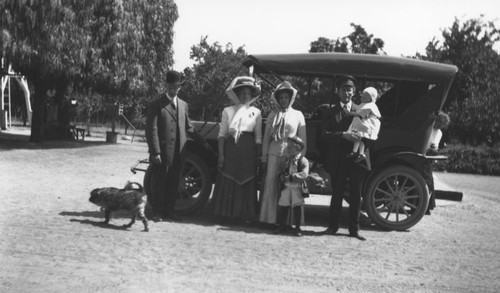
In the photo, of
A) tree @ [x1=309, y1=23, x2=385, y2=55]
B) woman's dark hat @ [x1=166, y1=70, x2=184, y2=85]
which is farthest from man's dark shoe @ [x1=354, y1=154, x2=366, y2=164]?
tree @ [x1=309, y1=23, x2=385, y2=55]

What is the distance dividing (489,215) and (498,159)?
12.1 meters

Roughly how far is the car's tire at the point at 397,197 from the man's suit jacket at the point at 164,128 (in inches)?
105

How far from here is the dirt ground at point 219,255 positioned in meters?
4.50

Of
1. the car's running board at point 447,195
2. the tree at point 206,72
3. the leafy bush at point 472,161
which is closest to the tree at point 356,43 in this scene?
the tree at point 206,72

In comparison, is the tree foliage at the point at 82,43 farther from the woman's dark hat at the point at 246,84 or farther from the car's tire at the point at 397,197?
the car's tire at the point at 397,197

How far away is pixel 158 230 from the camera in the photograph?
21.6 feet

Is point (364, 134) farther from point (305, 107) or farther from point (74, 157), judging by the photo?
point (74, 157)

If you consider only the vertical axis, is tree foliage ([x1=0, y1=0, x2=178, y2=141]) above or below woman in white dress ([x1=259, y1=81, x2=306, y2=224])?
above

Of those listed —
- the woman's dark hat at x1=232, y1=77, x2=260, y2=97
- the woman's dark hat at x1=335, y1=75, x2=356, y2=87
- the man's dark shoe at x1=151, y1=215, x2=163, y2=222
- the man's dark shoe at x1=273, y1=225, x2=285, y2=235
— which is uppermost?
the woman's dark hat at x1=335, y1=75, x2=356, y2=87

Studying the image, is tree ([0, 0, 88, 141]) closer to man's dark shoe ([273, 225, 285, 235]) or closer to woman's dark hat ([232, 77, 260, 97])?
woman's dark hat ([232, 77, 260, 97])

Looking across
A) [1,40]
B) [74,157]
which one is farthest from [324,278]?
[1,40]

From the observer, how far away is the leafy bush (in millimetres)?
20734

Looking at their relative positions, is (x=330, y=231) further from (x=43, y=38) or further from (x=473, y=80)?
(x=473, y=80)

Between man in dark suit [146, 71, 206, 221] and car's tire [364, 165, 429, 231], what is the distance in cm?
261
